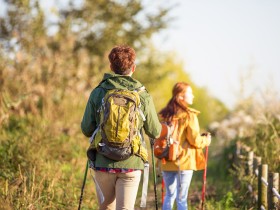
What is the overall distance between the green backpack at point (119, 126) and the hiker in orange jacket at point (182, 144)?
5.97 ft

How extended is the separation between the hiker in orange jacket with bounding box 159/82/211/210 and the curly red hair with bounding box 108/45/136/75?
1.80 meters

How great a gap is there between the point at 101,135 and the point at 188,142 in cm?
213

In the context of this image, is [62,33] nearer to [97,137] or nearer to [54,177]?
[54,177]

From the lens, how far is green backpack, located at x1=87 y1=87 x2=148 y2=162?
185 inches

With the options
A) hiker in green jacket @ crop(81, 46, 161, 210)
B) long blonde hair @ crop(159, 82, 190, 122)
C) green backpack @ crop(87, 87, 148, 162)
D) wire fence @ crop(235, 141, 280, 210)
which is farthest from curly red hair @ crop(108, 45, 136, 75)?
wire fence @ crop(235, 141, 280, 210)

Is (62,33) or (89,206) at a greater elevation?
(62,33)

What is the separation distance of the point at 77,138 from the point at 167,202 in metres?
6.20

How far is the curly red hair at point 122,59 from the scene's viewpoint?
4.95 m

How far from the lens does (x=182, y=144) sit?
673cm

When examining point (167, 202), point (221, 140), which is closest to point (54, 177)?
point (167, 202)

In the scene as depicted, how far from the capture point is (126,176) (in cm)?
478

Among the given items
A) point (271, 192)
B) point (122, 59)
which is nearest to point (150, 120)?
point (122, 59)

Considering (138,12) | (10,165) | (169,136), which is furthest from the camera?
(138,12)

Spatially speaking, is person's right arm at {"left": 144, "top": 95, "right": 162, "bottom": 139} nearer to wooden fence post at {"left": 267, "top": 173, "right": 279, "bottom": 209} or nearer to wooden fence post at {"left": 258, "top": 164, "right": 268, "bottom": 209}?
wooden fence post at {"left": 267, "top": 173, "right": 279, "bottom": 209}
